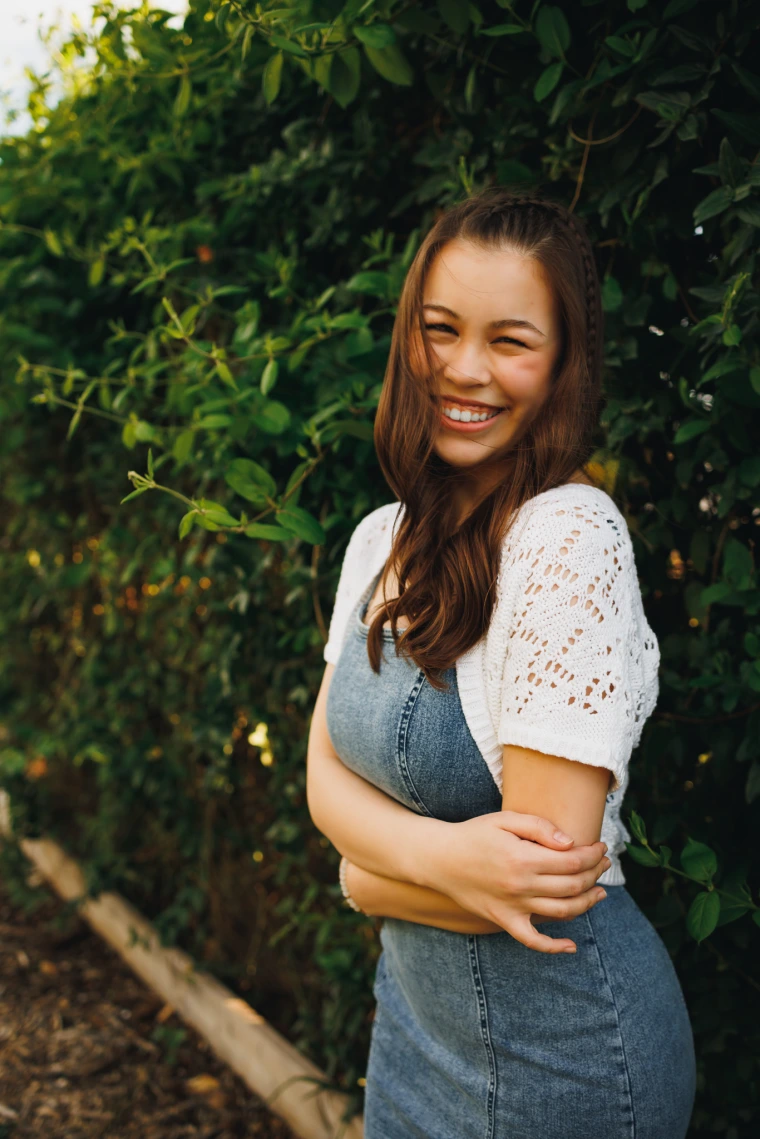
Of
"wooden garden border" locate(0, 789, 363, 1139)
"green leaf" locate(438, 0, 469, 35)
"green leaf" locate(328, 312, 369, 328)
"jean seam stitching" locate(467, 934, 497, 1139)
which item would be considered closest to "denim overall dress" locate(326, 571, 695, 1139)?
"jean seam stitching" locate(467, 934, 497, 1139)

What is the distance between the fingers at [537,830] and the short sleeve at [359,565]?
1.70 ft

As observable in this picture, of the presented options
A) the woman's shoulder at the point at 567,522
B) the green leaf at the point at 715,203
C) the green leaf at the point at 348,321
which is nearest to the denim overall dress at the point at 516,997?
the woman's shoulder at the point at 567,522

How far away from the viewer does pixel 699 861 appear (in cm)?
119

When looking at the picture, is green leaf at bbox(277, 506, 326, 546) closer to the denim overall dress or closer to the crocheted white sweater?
the denim overall dress

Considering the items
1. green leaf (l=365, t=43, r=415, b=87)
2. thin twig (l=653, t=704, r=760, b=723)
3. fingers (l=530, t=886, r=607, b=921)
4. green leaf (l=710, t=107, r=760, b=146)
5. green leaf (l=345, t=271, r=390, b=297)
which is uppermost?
green leaf (l=365, t=43, r=415, b=87)

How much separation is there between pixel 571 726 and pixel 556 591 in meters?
0.15

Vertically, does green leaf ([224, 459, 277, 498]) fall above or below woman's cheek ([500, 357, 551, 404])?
below

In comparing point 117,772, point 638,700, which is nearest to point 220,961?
point 117,772

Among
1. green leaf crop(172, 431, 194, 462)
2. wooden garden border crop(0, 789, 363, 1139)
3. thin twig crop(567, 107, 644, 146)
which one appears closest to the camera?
thin twig crop(567, 107, 644, 146)

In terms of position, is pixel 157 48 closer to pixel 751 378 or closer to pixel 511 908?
pixel 751 378

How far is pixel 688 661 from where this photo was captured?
1.51 meters

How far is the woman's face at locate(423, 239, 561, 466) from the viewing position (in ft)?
3.72

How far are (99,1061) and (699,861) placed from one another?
244 centimetres

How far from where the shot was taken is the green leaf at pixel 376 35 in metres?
1.31
